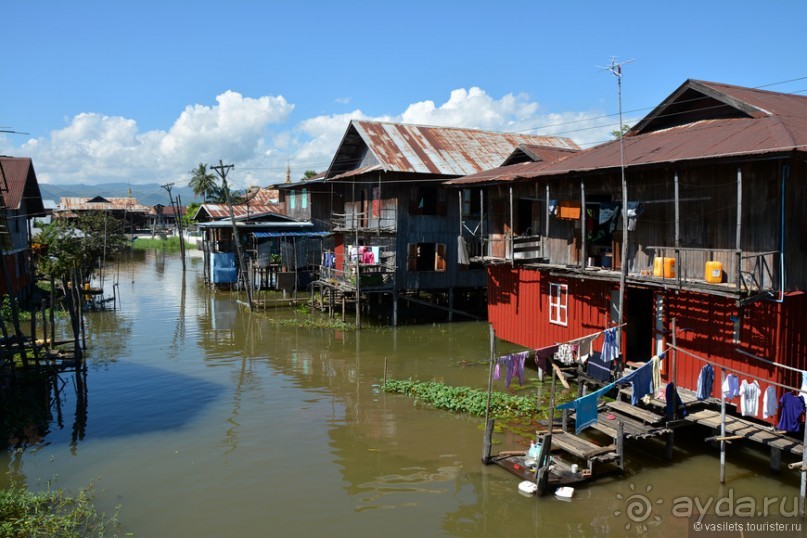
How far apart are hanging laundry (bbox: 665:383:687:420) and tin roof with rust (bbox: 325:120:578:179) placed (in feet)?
57.8

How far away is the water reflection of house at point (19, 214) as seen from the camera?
26953 mm

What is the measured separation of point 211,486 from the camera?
1278 centimetres

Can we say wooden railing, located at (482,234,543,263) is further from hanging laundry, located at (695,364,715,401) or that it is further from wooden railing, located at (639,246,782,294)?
hanging laundry, located at (695,364,715,401)

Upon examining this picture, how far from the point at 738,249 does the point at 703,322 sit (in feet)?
9.90

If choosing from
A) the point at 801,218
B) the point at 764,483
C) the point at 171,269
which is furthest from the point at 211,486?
the point at 171,269

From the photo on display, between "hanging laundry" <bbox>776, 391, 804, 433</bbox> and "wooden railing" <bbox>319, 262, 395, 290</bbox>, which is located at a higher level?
"wooden railing" <bbox>319, 262, 395, 290</bbox>

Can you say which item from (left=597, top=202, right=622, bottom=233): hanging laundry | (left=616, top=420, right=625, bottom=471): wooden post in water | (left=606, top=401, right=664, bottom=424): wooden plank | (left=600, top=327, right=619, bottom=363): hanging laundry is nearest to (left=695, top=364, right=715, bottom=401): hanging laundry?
(left=606, top=401, right=664, bottom=424): wooden plank

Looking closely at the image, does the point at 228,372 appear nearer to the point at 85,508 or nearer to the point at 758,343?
the point at 85,508

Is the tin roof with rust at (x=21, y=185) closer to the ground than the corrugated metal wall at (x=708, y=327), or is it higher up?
higher up

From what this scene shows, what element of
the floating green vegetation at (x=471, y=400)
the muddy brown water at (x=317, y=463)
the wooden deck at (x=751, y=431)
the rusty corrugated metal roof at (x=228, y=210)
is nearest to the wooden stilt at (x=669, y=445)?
the muddy brown water at (x=317, y=463)

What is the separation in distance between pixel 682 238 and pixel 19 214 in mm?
29769

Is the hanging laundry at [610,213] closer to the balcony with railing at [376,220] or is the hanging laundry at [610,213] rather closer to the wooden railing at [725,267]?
the wooden railing at [725,267]

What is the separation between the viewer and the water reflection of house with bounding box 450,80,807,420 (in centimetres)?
1333

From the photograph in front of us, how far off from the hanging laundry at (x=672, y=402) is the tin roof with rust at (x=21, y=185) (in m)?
27.1
